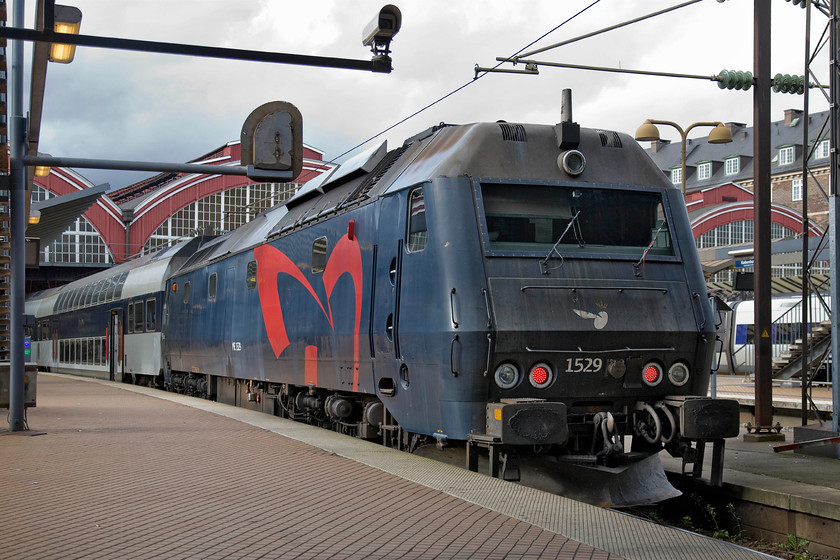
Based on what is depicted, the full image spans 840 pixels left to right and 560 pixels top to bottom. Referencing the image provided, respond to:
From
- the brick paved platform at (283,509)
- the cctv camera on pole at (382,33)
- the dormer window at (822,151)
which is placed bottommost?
the brick paved platform at (283,509)

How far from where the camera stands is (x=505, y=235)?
9141mm

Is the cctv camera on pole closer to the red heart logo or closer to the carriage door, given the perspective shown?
the red heart logo

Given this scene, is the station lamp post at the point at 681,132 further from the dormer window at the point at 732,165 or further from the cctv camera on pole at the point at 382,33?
the dormer window at the point at 732,165

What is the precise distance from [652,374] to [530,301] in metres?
1.45

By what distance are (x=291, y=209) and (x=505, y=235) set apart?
653 cm

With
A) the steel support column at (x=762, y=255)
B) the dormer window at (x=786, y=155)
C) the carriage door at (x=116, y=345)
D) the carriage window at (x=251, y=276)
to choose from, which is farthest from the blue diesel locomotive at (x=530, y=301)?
the dormer window at (x=786, y=155)

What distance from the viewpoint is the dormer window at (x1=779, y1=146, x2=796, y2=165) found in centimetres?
7119

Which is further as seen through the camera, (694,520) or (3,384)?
(3,384)

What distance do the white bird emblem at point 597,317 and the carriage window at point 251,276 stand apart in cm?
766

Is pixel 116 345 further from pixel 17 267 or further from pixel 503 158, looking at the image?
pixel 503 158

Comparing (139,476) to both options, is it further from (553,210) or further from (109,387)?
(109,387)

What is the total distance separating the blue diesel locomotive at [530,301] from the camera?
8688mm

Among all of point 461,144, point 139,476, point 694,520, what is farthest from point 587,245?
point 139,476

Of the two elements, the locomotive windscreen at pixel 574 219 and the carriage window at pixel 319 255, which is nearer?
the locomotive windscreen at pixel 574 219
